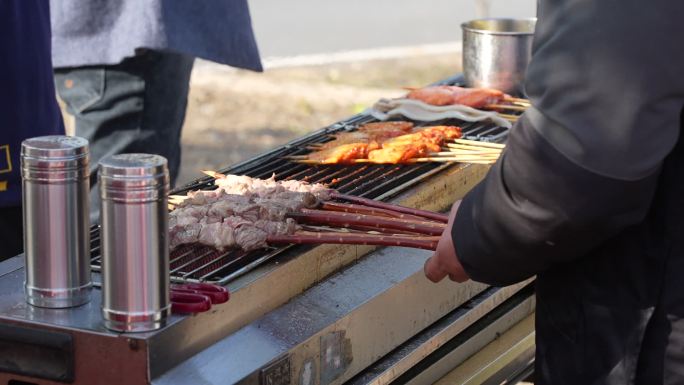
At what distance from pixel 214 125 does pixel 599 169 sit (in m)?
6.29

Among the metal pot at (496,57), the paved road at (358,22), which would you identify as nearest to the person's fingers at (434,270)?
the metal pot at (496,57)

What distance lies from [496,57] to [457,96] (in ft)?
0.89

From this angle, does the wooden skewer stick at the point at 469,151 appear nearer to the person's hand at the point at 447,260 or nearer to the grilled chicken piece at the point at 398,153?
the grilled chicken piece at the point at 398,153

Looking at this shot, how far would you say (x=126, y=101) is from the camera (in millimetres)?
4504

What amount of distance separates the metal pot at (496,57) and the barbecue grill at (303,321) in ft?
3.31

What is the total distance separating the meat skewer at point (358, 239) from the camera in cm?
248

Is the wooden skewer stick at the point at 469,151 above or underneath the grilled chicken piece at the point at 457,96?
underneath

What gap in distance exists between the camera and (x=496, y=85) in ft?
14.0

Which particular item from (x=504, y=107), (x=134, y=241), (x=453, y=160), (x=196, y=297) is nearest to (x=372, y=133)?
(x=453, y=160)

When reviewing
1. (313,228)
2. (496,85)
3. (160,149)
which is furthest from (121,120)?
(313,228)

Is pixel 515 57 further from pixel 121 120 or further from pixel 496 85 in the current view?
pixel 121 120

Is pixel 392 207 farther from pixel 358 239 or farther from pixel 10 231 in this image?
pixel 10 231

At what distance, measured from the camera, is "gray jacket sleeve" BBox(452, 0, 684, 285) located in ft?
5.97

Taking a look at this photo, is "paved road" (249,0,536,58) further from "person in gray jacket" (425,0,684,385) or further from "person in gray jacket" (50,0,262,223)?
"person in gray jacket" (425,0,684,385)
